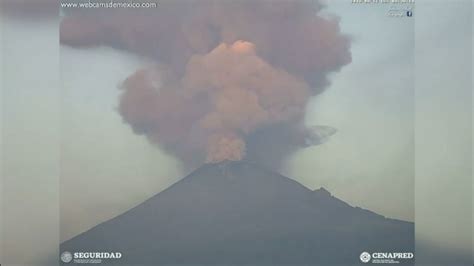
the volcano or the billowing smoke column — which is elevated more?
the billowing smoke column

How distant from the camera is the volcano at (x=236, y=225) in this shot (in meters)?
3.25

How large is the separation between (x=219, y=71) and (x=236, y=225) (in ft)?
2.80

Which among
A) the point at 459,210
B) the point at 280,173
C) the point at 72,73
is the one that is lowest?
the point at 459,210

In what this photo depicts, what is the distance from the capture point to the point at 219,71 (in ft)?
10.6

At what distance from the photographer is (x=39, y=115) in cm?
324

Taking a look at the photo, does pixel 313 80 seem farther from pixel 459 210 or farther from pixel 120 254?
pixel 120 254

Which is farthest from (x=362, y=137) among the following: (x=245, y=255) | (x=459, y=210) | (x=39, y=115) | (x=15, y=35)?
(x=15, y=35)

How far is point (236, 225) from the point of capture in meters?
3.26

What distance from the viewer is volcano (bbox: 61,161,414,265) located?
3254mm

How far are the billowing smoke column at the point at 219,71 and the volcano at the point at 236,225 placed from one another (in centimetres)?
14

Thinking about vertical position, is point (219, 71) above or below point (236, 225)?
above

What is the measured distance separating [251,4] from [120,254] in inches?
61.1

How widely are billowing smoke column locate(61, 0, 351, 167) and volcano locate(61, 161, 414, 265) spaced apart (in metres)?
0.14

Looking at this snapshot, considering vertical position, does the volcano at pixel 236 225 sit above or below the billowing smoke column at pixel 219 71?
below
